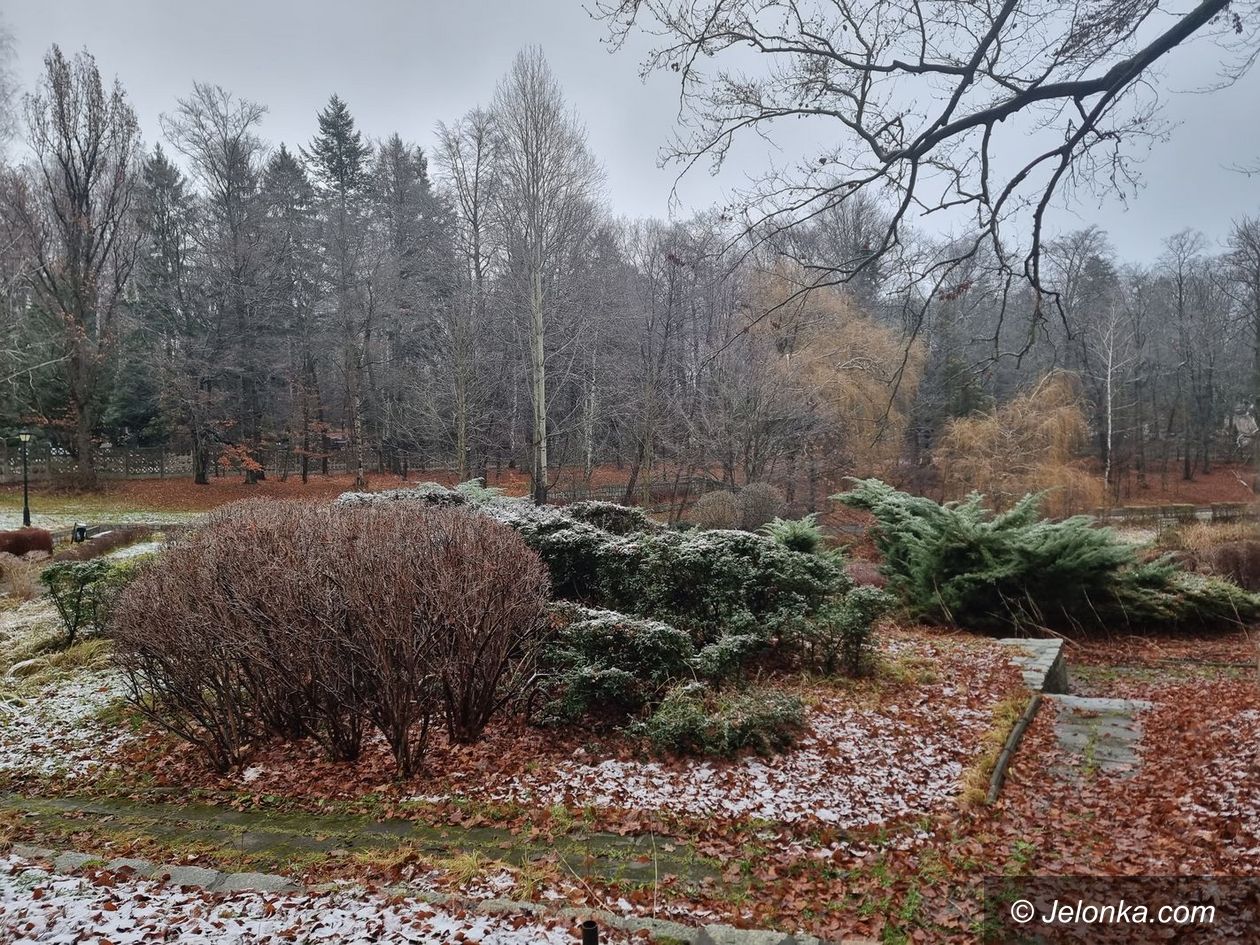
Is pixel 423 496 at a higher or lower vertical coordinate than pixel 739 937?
higher

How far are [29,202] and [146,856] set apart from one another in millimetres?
24363

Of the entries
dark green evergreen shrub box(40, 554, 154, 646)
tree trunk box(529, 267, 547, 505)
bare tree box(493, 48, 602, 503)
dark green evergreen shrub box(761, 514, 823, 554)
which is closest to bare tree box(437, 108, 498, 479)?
bare tree box(493, 48, 602, 503)

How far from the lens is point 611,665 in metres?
5.05

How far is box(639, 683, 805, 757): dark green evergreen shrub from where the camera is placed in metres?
4.48

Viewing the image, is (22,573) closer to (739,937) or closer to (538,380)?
(538,380)

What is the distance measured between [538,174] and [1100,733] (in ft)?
51.8

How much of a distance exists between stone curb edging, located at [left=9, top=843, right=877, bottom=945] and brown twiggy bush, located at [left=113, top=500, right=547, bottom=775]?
1180mm

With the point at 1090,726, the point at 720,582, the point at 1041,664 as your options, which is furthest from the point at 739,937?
the point at 1041,664

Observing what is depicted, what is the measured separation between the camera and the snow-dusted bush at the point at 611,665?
192 inches

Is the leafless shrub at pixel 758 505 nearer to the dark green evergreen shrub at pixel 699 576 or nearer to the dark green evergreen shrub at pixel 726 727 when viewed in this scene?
the dark green evergreen shrub at pixel 699 576

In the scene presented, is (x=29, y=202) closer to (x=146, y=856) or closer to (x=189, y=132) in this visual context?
(x=189, y=132)

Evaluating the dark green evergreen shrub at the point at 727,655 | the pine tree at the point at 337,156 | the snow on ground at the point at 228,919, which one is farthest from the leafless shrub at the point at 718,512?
the pine tree at the point at 337,156

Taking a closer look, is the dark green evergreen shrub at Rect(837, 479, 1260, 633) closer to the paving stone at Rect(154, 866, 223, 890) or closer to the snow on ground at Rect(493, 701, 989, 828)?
the snow on ground at Rect(493, 701, 989, 828)

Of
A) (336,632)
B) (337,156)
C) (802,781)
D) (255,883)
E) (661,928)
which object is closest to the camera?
(661,928)
